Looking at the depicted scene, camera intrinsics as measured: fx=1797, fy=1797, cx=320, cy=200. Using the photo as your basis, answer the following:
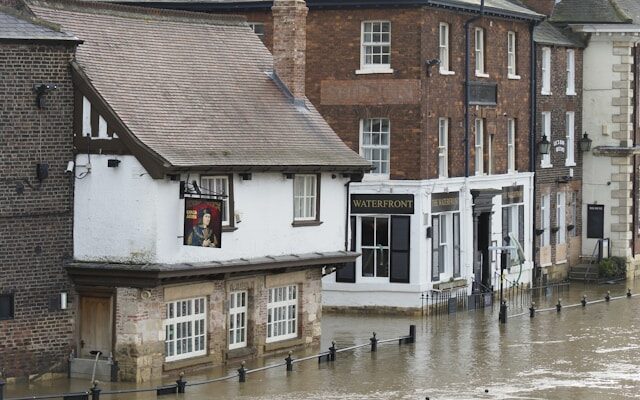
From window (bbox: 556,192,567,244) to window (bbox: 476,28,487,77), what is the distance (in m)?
Answer: 9.77

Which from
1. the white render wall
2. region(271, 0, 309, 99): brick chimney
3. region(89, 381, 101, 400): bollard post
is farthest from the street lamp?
region(89, 381, 101, 400): bollard post

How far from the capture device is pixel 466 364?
140 feet

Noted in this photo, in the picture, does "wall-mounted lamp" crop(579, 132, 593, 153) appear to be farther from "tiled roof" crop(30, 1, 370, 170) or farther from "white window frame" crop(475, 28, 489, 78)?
"tiled roof" crop(30, 1, 370, 170)

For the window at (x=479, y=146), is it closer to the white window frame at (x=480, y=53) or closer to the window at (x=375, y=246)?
the white window frame at (x=480, y=53)

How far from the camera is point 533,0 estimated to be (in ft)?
217

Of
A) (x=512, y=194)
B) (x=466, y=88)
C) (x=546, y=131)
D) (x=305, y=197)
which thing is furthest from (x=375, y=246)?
(x=546, y=131)

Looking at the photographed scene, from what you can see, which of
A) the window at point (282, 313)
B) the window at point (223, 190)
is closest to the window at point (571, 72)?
the window at point (282, 313)

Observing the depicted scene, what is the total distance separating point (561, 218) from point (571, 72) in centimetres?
544

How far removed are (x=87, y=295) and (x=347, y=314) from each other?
15445mm

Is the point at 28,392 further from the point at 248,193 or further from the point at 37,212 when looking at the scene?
the point at 248,193

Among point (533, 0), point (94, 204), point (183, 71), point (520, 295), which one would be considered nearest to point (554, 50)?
point (533, 0)

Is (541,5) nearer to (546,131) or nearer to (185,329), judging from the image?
(546,131)

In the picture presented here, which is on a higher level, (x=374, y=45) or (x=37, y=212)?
(x=374, y=45)

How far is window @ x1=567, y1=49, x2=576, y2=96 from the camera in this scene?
6631cm
